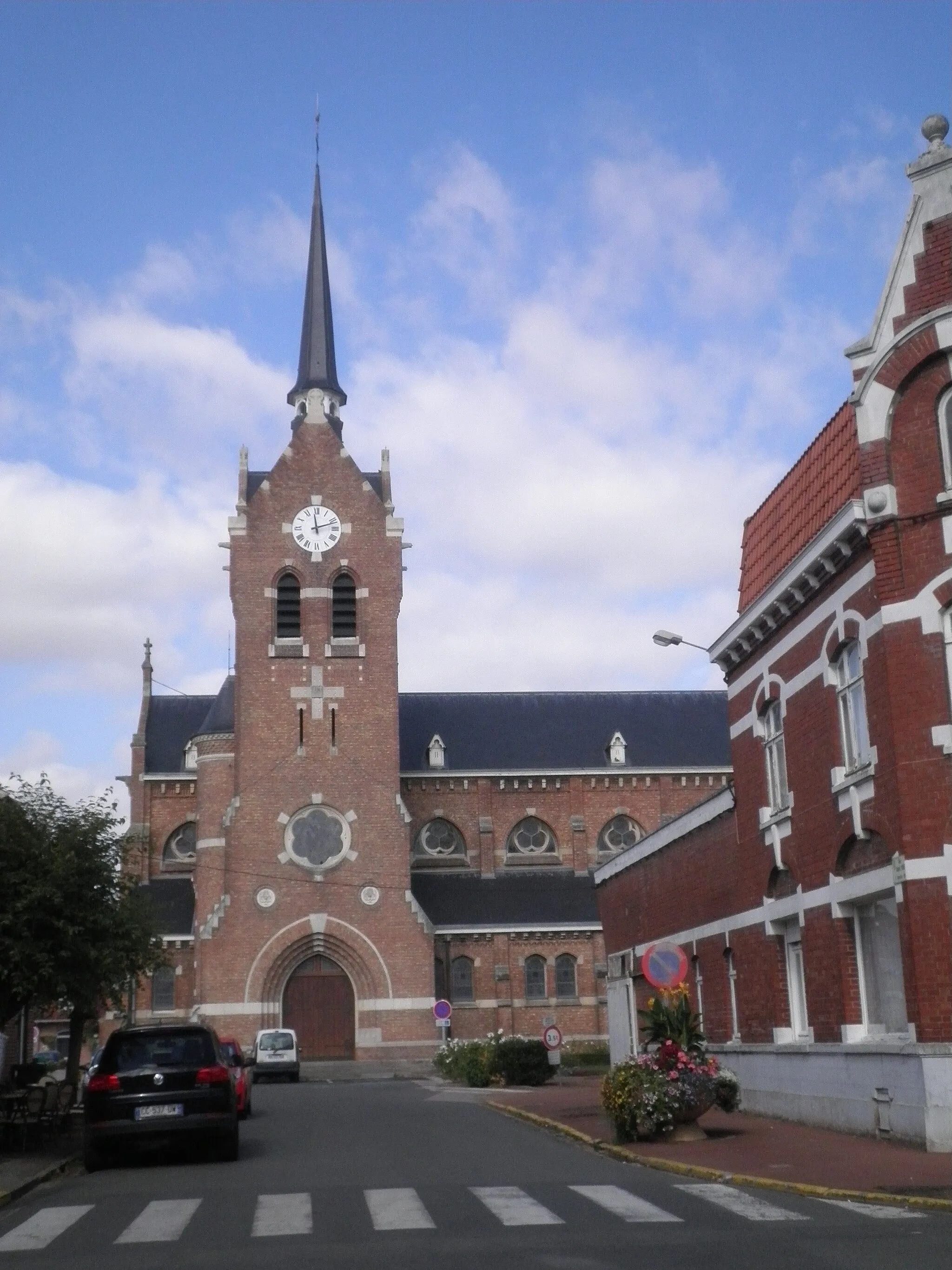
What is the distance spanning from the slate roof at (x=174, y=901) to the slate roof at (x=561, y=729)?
9.55 meters

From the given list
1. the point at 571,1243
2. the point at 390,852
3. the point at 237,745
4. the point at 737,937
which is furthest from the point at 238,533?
the point at 571,1243

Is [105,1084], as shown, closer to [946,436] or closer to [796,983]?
[796,983]

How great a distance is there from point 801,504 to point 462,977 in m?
34.4

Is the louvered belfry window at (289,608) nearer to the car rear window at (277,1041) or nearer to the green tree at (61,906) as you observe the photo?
the car rear window at (277,1041)

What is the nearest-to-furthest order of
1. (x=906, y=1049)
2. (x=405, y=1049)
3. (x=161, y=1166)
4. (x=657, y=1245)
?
(x=657, y=1245) < (x=906, y=1049) < (x=161, y=1166) < (x=405, y=1049)

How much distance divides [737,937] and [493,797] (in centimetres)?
3469

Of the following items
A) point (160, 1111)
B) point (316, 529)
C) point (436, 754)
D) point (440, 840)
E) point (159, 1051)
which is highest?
point (316, 529)

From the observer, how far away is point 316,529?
52.4 m

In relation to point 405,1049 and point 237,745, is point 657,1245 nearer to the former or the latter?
point 405,1049

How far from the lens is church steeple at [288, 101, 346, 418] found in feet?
203

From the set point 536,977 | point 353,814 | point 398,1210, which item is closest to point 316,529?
point 353,814

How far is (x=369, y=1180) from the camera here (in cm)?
1462

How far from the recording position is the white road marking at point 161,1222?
11156 mm

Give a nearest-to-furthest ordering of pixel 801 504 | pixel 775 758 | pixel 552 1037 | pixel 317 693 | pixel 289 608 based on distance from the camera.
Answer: pixel 801 504, pixel 775 758, pixel 552 1037, pixel 317 693, pixel 289 608
